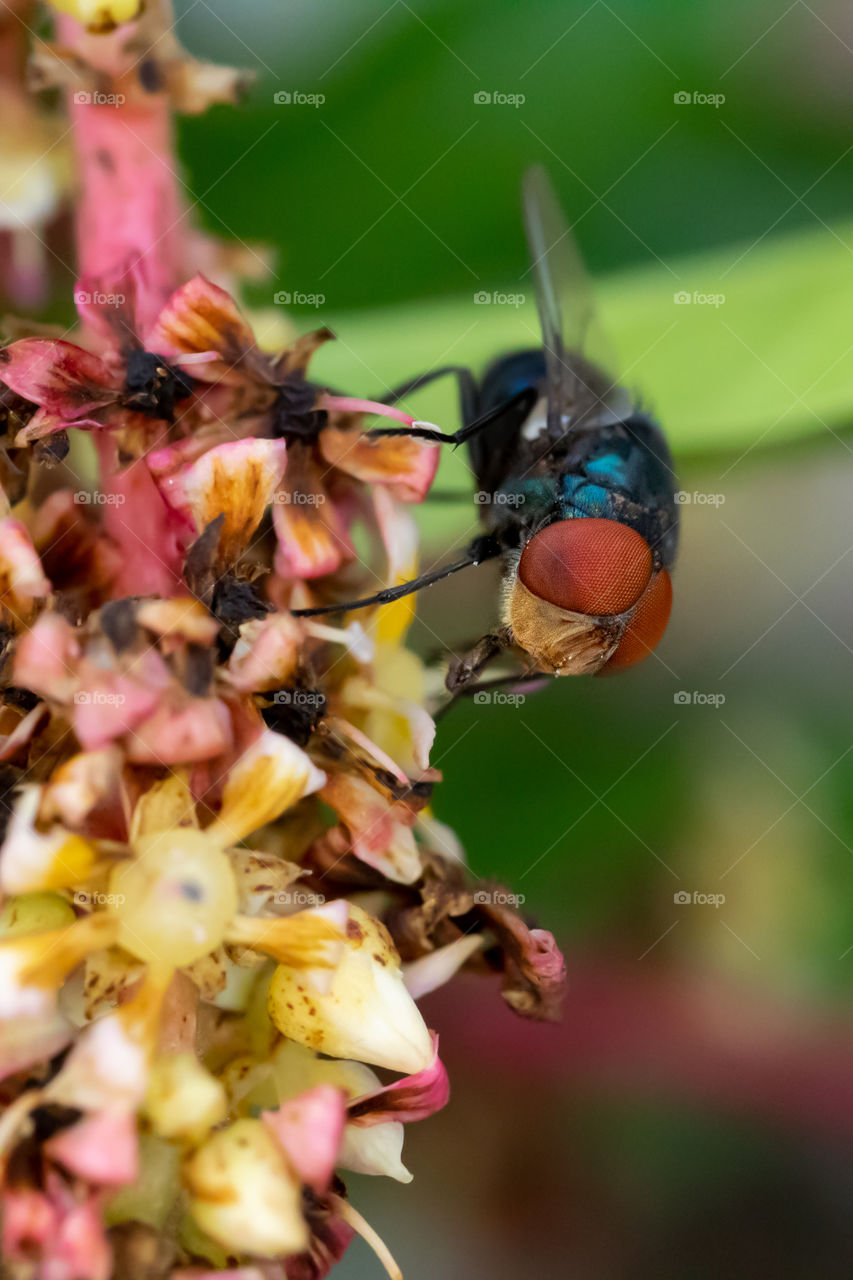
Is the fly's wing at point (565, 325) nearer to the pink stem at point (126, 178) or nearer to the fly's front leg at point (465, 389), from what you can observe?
the fly's front leg at point (465, 389)

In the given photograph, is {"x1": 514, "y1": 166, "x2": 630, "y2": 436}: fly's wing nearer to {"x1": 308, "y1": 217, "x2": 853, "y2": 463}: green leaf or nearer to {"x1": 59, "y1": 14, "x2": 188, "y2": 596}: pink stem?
{"x1": 308, "y1": 217, "x2": 853, "y2": 463}: green leaf

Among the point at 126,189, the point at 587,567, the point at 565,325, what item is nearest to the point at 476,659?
the point at 587,567

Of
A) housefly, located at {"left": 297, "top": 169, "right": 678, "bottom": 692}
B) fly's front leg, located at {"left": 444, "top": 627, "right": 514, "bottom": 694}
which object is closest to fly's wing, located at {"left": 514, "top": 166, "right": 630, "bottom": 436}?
housefly, located at {"left": 297, "top": 169, "right": 678, "bottom": 692}

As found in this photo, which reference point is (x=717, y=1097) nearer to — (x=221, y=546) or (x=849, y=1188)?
(x=849, y=1188)

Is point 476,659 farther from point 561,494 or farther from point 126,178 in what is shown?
point 126,178

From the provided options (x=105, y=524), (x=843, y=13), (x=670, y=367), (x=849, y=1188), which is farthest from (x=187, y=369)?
(x=843, y=13)

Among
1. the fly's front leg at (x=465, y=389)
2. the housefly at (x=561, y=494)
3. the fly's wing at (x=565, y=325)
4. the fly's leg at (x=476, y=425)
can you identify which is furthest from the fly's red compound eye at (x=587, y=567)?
the fly's front leg at (x=465, y=389)
